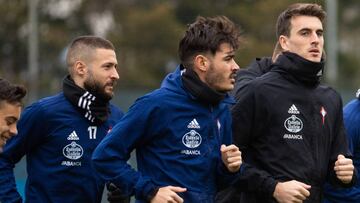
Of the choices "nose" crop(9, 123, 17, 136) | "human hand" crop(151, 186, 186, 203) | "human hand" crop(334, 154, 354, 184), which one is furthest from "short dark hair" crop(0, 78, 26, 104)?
"human hand" crop(334, 154, 354, 184)

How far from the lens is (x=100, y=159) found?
6348mm

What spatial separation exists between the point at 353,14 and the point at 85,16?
11873mm

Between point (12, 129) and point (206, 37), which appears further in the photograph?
point (206, 37)

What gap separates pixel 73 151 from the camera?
7453 millimetres

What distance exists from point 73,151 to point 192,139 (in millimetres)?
1330

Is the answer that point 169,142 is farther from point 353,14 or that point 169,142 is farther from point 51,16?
point 353,14

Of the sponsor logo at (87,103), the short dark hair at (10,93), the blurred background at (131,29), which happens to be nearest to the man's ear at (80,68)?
the sponsor logo at (87,103)

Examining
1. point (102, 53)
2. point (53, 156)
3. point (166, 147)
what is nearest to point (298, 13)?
point (166, 147)

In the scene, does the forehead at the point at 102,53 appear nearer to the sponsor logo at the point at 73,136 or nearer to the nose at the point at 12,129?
the sponsor logo at the point at 73,136

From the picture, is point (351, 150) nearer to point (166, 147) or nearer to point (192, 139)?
point (192, 139)

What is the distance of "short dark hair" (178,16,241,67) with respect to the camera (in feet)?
21.5

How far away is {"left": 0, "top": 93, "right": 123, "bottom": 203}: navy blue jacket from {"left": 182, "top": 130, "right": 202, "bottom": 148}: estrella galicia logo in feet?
4.09

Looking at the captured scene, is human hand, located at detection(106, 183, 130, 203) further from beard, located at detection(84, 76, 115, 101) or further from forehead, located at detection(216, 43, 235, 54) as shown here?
forehead, located at detection(216, 43, 235, 54)

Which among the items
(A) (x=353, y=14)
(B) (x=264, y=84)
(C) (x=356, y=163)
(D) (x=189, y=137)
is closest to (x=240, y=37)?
(B) (x=264, y=84)
